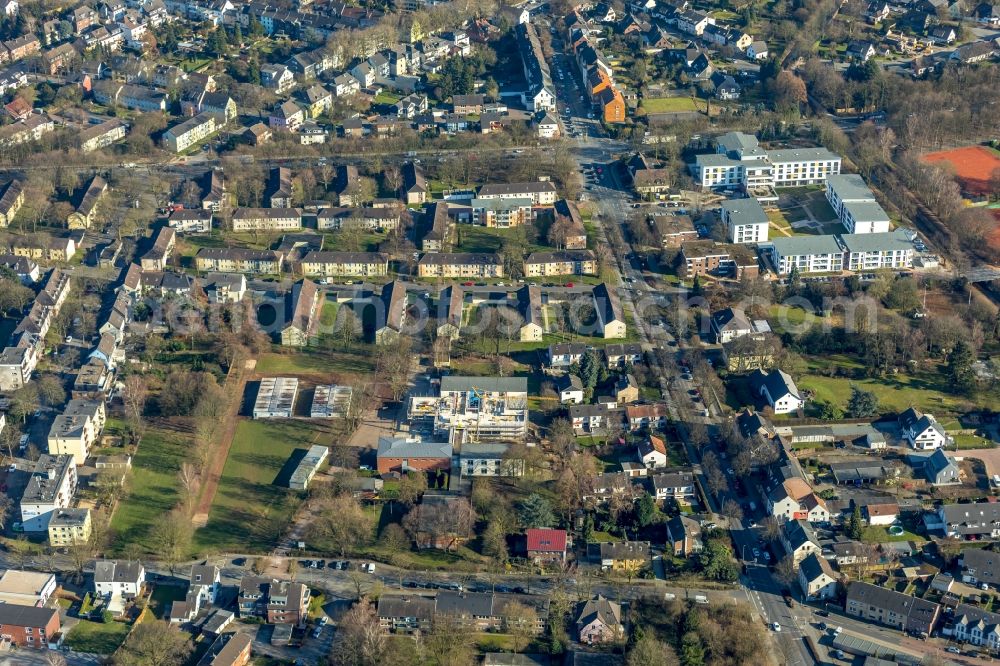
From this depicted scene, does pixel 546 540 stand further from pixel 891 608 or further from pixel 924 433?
pixel 924 433

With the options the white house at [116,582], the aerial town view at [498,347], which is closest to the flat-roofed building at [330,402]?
the aerial town view at [498,347]

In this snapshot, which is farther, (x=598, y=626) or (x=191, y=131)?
(x=191, y=131)

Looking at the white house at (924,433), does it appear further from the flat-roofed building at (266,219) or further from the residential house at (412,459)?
the flat-roofed building at (266,219)

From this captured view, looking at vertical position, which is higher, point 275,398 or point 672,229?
point 672,229

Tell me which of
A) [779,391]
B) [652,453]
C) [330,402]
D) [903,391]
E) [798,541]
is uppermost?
[798,541]

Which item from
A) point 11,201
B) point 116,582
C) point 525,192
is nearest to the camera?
point 116,582

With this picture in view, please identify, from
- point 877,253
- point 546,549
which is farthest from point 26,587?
point 877,253

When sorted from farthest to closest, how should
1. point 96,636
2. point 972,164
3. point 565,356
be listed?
point 972,164 → point 565,356 → point 96,636
